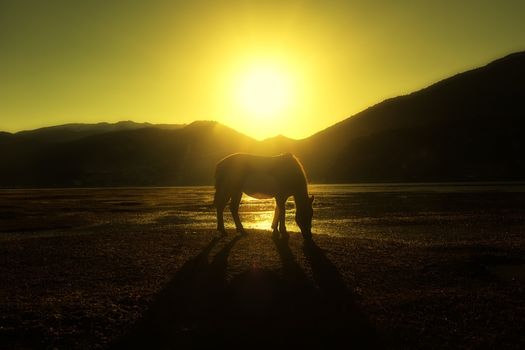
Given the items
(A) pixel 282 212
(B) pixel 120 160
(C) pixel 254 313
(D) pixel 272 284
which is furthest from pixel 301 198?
(B) pixel 120 160

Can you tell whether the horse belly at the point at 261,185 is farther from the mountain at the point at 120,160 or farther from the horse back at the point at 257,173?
the mountain at the point at 120,160

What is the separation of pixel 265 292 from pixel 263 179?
26.6 feet

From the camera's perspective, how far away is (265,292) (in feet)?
27.3

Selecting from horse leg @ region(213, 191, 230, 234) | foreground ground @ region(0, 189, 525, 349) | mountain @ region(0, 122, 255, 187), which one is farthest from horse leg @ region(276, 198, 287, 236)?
mountain @ region(0, 122, 255, 187)

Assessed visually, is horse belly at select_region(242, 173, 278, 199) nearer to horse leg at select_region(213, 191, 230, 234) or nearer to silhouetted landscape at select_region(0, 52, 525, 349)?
silhouetted landscape at select_region(0, 52, 525, 349)

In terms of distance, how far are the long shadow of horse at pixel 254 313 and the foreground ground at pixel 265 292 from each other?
0.07ft

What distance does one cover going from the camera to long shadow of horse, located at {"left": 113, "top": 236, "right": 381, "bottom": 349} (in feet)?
19.8

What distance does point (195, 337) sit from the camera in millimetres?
6121

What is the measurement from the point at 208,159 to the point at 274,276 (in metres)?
161

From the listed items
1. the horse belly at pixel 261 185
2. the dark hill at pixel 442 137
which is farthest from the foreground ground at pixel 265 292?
the dark hill at pixel 442 137

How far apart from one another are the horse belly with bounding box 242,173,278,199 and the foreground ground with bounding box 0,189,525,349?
76.5 inches

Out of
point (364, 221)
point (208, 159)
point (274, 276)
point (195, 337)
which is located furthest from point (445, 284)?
point (208, 159)

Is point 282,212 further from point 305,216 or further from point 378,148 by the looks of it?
point 378,148

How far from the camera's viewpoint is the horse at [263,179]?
15.6 metres
